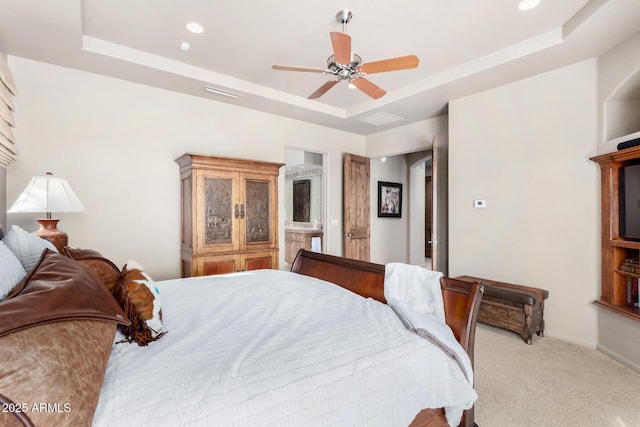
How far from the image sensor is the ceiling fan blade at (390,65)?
229 cm

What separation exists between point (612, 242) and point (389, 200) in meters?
3.85

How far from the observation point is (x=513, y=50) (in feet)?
9.48

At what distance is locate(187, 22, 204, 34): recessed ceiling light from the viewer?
256 cm

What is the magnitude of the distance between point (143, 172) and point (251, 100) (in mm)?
1568

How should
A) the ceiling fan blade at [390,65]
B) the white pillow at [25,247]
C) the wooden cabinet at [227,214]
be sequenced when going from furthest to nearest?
the wooden cabinet at [227,214] → the ceiling fan blade at [390,65] → the white pillow at [25,247]

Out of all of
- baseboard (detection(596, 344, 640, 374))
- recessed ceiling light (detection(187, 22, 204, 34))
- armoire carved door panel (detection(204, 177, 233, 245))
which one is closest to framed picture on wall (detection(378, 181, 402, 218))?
armoire carved door panel (detection(204, 177, 233, 245))

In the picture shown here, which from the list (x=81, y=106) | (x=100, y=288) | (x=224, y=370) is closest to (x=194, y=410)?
(x=224, y=370)

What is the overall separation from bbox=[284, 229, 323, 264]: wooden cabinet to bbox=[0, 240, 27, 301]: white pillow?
5031 mm

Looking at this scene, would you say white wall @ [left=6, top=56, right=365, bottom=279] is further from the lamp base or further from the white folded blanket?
the white folded blanket

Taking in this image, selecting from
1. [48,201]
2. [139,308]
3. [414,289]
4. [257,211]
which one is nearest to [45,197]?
[48,201]

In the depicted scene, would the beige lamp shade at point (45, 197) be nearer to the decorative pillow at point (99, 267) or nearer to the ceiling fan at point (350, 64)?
the decorative pillow at point (99, 267)

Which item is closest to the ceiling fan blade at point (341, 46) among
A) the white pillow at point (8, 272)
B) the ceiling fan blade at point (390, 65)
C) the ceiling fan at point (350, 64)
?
the ceiling fan at point (350, 64)

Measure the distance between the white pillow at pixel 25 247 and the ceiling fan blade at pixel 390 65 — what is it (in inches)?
92.0

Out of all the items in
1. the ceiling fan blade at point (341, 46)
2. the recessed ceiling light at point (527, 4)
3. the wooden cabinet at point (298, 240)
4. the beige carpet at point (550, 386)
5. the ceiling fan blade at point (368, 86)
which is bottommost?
the beige carpet at point (550, 386)
